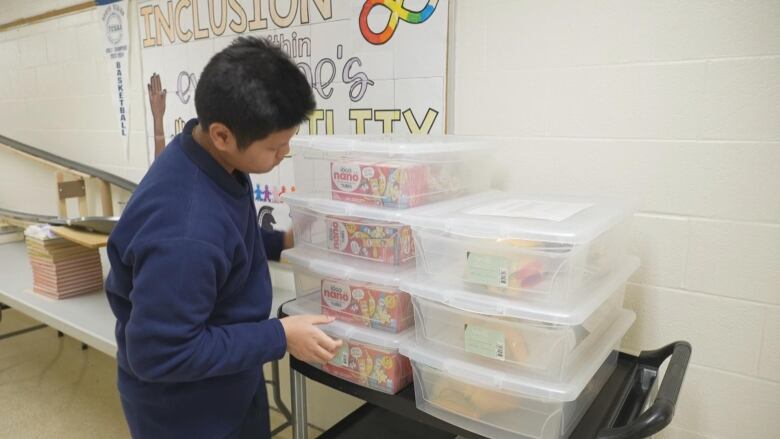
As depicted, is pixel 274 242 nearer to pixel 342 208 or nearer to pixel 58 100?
pixel 342 208

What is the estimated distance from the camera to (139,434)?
3.65 ft

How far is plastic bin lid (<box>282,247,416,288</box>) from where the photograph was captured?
1.13m

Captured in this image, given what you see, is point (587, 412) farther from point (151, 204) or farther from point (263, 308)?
point (151, 204)

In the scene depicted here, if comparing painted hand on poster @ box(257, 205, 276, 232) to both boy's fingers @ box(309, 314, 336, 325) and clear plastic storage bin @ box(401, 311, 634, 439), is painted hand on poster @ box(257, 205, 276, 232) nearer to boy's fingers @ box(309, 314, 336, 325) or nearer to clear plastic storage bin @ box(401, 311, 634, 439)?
boy's fingers @ box(309, 314, 336, 325)

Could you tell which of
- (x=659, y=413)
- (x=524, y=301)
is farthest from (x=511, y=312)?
(x=659, y=413)

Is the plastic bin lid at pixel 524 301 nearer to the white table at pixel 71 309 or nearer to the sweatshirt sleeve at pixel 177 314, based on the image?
the sweatshirt sleeve at pixel 177 314

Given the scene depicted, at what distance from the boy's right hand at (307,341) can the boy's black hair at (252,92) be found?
399 millimetres

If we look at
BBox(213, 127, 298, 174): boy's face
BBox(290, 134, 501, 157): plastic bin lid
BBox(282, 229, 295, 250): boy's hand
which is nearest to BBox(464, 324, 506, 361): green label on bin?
BBox(290, 134, 501, 157): plastic bin lid

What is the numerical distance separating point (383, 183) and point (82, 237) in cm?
135

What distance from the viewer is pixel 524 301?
0.96 metres

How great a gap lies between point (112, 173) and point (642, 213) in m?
2.48

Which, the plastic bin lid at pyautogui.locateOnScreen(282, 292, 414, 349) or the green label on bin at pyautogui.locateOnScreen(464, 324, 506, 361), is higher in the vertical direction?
the green label on bin at pyautogui.locateOnScreen(464, 324, 506, 361)

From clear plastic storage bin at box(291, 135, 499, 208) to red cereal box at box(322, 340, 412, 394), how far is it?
327 mm

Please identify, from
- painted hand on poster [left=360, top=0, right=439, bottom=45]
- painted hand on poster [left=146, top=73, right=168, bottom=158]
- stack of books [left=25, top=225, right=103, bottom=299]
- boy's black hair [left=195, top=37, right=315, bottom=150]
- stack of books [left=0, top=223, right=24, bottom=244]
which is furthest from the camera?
stack of books [left=0, top=223, right=24, bottom=244]
